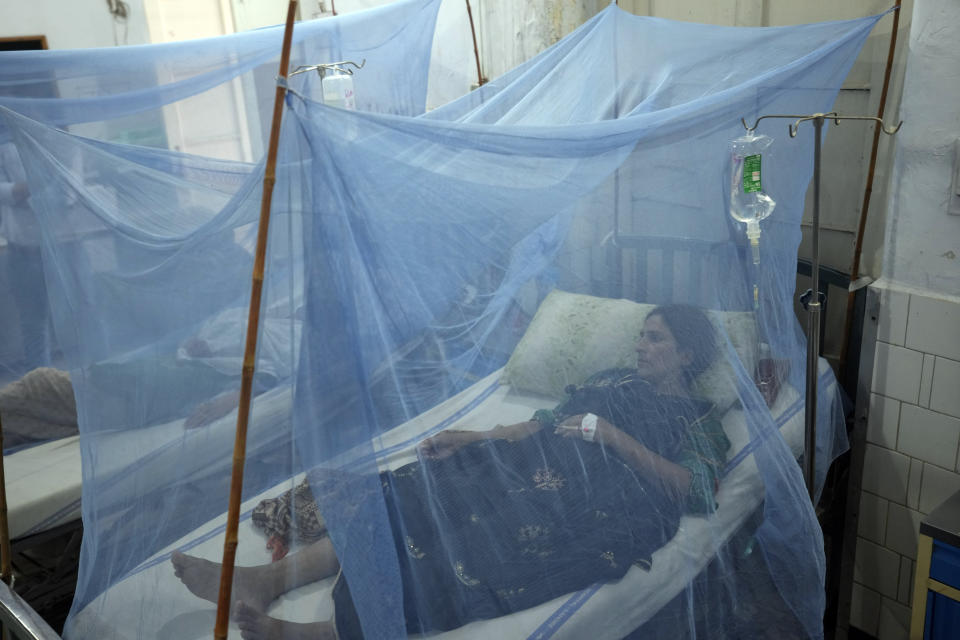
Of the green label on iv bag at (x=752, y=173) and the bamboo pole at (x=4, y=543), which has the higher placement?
the green label on iv bag at (x=752, y=173)

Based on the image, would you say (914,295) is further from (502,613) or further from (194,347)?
(194,347)

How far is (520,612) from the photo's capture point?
1596mm

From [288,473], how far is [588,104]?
133 cm

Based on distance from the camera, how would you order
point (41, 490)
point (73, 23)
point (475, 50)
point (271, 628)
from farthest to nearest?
point (73, 23), point (475, 50), point (41, 490), point (271, 628)

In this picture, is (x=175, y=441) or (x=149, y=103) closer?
(x=175, y=441)

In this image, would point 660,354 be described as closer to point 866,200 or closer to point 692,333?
point 692,333

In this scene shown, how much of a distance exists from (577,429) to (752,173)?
0.71 metres

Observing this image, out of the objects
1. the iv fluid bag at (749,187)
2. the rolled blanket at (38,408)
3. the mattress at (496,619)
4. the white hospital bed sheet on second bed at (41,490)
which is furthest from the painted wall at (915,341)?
the rolled blanket at (38,408)

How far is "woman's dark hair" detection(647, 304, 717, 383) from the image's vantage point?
1.75 meters

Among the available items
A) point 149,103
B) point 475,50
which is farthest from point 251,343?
point 475,50

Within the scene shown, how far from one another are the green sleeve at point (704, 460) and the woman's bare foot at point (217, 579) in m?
0.95

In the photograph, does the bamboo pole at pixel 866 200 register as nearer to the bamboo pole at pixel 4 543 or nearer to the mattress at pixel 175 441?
the mattress at pixel 175 441

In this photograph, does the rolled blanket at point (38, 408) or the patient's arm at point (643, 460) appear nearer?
the patient's arm at point (643, 460)

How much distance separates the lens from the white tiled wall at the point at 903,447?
202cm
